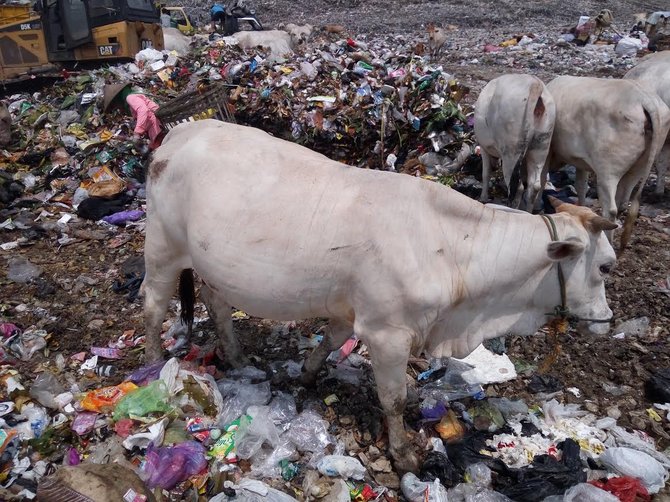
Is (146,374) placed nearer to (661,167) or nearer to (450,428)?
(450,428)

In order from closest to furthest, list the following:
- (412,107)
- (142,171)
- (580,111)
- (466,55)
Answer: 1. (580,111)
2. (142,171)
3. (412,107)
4. (466,55)

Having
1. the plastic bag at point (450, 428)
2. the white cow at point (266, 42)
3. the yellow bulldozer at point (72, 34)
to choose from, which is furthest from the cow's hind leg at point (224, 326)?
→ the yellow bulldozer at point (72, 34)

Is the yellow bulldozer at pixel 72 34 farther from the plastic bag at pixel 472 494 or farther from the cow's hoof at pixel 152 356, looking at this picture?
the plastic bag at pixel 472 494

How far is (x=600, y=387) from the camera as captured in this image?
4.02 metres

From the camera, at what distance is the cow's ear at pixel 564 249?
2.74m

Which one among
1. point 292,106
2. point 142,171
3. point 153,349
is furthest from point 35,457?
point 292,106

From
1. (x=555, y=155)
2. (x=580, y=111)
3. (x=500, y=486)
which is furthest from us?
(x=555, y=155)

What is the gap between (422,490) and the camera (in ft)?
10.2

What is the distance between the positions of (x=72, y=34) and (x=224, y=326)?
33.4 ft

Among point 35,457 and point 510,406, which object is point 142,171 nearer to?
point 35,457

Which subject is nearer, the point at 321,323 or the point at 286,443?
the point at 286,443

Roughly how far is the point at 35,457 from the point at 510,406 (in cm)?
298

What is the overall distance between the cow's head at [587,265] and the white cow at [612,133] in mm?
2597

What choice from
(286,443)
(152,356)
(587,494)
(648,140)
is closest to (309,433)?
(286,443)
